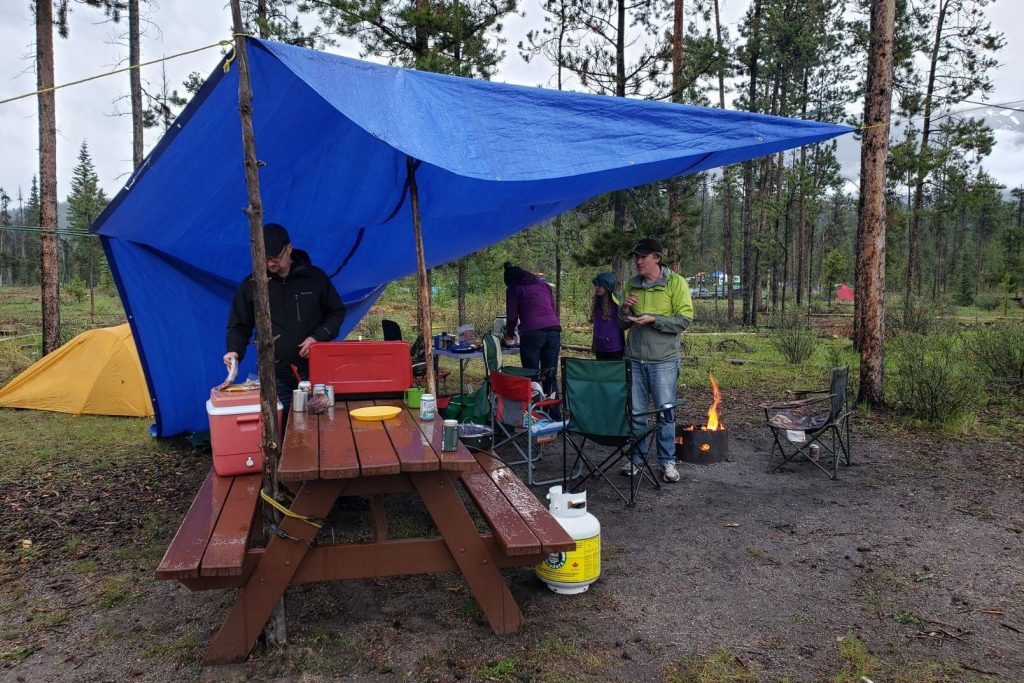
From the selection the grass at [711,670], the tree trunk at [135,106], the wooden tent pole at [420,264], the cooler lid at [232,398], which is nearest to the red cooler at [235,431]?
the cooler lid at [232,398]

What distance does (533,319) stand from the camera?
573 centimetres

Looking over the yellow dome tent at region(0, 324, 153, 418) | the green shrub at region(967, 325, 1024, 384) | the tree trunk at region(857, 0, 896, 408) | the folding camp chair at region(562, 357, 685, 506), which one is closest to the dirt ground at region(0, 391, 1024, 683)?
the folding camp chair at region(562, 357, 685, 506)

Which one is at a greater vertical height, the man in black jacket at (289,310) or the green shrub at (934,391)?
the man in black jacket at (289,310)

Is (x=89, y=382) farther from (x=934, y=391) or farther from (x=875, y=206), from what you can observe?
(x=934, y=391)

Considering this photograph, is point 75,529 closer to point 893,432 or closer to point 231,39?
point 231,39

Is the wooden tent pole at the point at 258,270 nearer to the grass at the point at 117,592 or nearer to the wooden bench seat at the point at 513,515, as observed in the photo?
the wooden bench seat at the point at 513,515

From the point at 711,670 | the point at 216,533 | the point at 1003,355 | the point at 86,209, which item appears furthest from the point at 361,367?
the point at 86,209

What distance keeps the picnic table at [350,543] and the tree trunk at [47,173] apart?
7.25 m

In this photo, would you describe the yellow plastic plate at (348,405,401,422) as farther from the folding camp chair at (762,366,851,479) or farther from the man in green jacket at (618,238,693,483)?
the folding camp chair at (762,366,851,479)

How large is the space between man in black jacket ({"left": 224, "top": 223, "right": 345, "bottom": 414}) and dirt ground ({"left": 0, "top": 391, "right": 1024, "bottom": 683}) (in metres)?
1.12

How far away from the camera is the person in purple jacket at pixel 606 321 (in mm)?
5516

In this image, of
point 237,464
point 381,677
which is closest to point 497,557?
point 381,677

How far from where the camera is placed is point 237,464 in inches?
116

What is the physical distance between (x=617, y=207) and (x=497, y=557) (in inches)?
304
